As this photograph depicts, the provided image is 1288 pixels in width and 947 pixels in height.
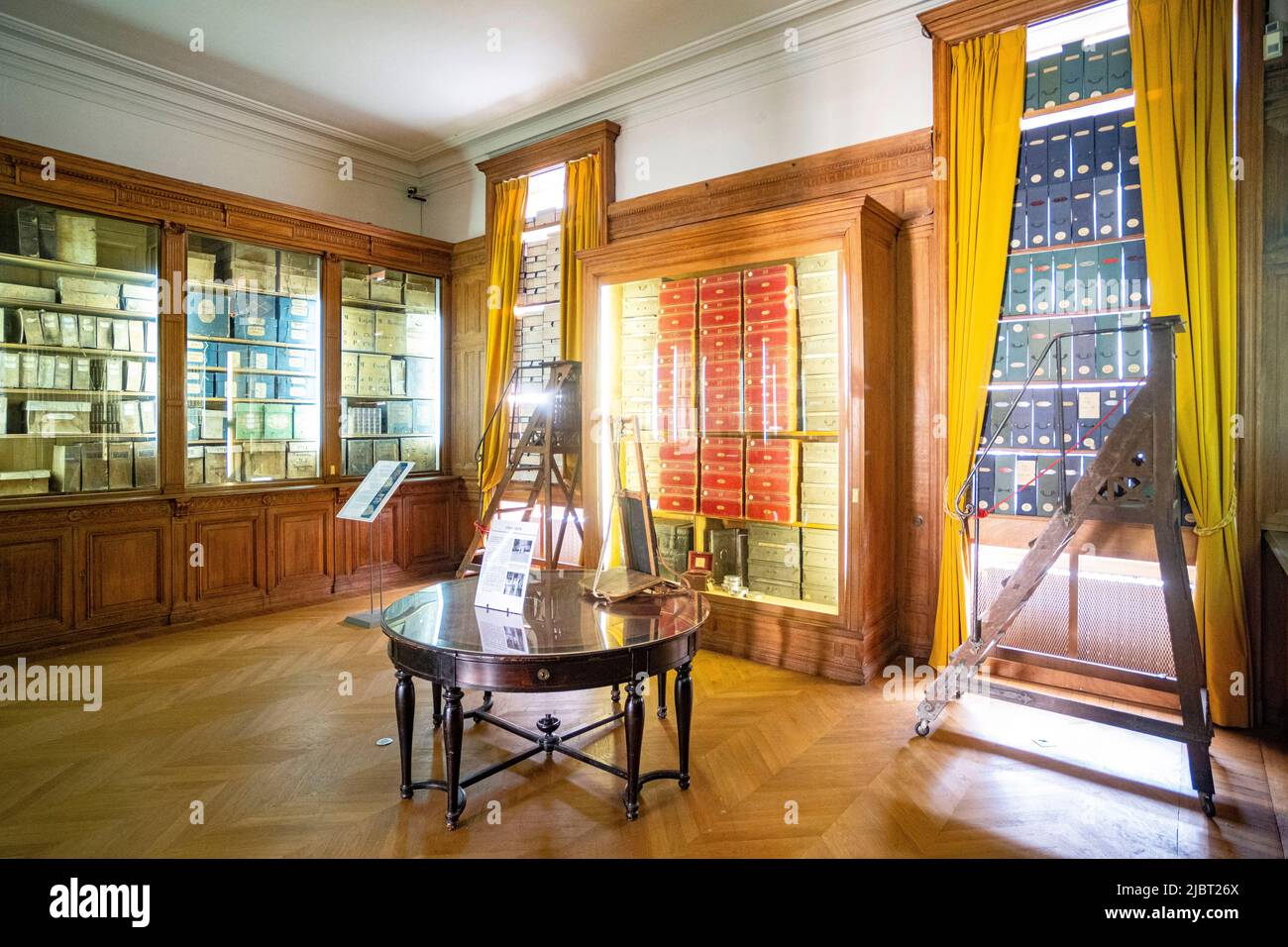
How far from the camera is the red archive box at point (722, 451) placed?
438 cm

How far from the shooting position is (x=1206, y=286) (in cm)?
320

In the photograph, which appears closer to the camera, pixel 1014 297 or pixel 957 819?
pixel 957 819

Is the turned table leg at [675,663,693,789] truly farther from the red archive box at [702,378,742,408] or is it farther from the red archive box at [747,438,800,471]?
the red archive box at [702,378,742,408]

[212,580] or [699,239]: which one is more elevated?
[699,239]

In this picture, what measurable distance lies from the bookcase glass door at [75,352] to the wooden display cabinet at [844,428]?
3.45 metres

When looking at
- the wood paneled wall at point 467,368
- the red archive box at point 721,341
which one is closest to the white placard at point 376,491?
the wood paneled wall at point 467,368

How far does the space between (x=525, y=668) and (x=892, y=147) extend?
3651 mm

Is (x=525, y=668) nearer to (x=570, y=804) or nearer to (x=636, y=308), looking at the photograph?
(x=570, y=804)

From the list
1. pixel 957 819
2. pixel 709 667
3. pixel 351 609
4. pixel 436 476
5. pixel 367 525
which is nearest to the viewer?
pixel 957 819

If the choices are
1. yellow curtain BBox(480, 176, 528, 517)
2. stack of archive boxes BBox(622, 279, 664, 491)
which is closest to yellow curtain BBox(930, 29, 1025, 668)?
stack of archive boxes BBox(622, 279, 664, 491)

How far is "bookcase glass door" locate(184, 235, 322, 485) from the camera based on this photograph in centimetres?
516

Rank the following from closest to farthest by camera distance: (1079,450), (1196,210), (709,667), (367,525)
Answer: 1. (1196,210)
2. (1079,450)
3. (709,667)
4. (367,525)

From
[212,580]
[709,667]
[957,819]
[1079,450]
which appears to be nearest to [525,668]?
[957,819]
